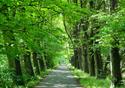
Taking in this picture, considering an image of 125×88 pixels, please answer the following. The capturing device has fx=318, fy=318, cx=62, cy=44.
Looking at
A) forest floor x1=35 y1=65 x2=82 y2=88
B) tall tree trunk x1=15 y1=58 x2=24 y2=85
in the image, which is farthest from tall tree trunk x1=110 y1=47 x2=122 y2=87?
tall tree trunk x1=15 y1=58 x2=24 y2=85

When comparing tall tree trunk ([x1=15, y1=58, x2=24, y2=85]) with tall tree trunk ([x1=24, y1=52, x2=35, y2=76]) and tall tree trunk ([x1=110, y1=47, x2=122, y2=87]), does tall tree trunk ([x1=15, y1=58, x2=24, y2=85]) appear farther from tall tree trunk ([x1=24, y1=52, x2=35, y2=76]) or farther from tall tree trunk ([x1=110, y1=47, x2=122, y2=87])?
tall tree trunk ([x1=24, y1=52, x2=35, y2=76])

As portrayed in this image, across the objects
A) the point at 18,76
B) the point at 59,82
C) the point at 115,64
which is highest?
the point at 115,64

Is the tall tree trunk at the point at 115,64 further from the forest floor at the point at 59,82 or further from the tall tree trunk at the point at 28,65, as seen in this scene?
the tall tree trunk at the point at 28,65

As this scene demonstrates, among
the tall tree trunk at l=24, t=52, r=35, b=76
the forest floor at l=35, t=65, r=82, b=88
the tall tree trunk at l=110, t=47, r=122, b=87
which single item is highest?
the tall tree trunk at l=110, t=47, r=122, b=87

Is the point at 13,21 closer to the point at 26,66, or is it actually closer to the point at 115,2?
the point at 115,2

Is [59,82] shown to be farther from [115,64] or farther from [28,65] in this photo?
[115,64]

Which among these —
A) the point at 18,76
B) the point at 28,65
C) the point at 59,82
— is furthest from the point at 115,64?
the point at 28,65

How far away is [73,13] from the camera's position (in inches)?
548

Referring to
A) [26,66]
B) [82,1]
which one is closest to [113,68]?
[82,1]

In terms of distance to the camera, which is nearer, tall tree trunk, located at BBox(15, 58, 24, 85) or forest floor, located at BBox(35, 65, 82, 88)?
tall tree trunk, located at BBox(15, 58, 24, 85)

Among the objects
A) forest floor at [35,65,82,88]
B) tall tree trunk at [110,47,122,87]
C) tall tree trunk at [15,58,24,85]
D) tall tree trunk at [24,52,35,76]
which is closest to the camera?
tall tree trunk at [110,47,122,87]

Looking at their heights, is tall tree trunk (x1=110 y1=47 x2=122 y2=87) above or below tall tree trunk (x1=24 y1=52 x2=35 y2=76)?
above

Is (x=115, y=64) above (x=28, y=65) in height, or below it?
above

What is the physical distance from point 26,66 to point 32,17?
50.8 ft
